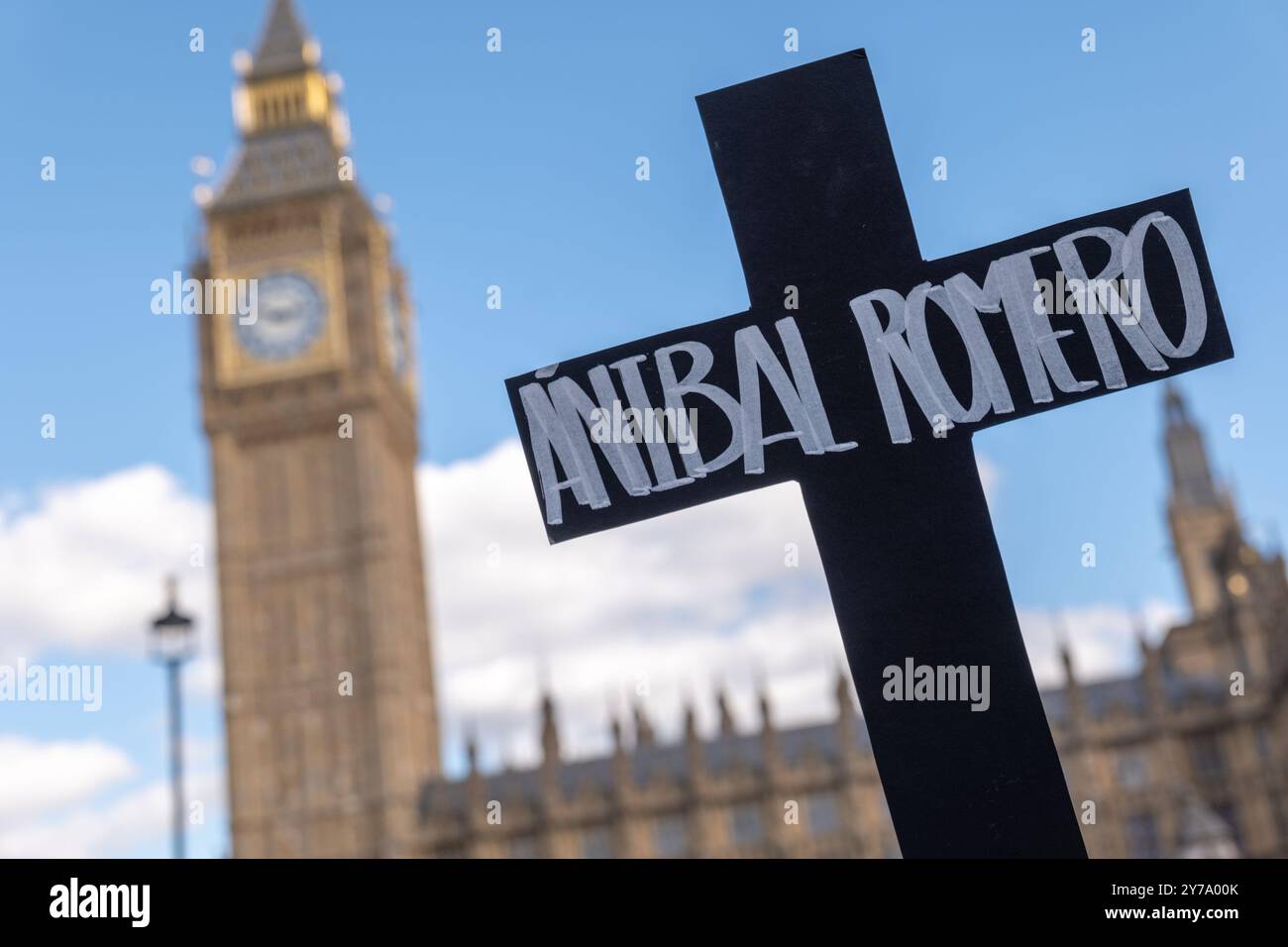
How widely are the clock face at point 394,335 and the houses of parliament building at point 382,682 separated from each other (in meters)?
0.25

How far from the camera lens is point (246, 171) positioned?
7688 centimetres

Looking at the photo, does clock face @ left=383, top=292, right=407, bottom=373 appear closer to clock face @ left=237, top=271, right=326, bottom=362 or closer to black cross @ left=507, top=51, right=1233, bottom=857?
clock face @ left=237, top=271, right=326, bottom=362

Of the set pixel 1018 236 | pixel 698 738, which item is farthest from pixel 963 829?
pixel 698 738

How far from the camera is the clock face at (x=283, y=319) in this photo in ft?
243

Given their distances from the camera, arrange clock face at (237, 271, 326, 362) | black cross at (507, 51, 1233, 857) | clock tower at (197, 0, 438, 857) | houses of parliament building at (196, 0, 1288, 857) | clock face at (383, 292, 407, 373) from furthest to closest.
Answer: clock face at (383, 292, 407, 373) → clock face at (237, 271, 326, 362) → clock tower at (197, 0, 438, 857) → houses of parliament building at (196, 0, 1288, 857) → black cross at (507, 51, 1233, 857)

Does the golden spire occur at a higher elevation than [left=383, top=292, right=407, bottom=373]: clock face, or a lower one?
higher

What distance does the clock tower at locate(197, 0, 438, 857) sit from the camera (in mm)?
70625

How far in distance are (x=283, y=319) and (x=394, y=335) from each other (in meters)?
6.33

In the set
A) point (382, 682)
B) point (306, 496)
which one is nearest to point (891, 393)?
point (382, 682)

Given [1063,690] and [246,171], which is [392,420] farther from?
[1063,690]

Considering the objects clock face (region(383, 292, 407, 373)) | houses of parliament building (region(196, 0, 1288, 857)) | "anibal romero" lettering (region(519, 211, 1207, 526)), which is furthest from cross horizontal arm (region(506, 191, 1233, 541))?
clock face (region(383, 292, 407, 373))

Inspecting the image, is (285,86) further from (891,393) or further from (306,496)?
(891,393)

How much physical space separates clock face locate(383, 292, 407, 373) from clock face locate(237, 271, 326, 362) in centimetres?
404
